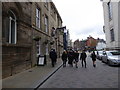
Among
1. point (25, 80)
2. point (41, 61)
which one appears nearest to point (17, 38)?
point (25, 80)

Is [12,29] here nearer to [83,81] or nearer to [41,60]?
[41,60]

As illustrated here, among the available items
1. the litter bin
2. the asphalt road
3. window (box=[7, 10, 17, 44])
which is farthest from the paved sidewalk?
the litter bin

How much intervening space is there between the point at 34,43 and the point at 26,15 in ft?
9.64

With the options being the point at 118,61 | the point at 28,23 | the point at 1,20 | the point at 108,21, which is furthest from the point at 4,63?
the point at 108,21

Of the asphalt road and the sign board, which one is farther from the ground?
the sign board

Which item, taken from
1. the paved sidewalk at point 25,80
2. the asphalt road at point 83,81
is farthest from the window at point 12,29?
the asphalt road at point 83,81

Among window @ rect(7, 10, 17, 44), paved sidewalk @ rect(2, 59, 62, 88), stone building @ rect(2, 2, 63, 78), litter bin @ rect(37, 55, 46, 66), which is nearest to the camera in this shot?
paved sidewalk @ rect(2, 59, 62, 88)

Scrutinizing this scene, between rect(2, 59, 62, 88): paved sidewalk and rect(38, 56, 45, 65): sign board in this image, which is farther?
rect(38, 56, 45, 65): sign board

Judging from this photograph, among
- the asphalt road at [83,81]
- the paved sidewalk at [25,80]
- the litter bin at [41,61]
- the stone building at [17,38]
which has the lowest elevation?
the asphalt road at [83,81]

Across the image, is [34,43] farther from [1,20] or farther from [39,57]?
[1,20]

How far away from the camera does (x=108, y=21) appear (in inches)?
1172

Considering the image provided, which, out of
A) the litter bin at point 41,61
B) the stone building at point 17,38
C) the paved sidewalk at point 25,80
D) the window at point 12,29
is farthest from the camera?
the litter bin at point 41,61

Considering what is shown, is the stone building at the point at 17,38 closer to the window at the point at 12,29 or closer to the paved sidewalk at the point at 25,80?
the window at the point at 12,29

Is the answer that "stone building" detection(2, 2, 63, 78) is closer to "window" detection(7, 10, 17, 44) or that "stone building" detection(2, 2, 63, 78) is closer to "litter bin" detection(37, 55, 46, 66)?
"window" detection(7, 10, 17, 44)
